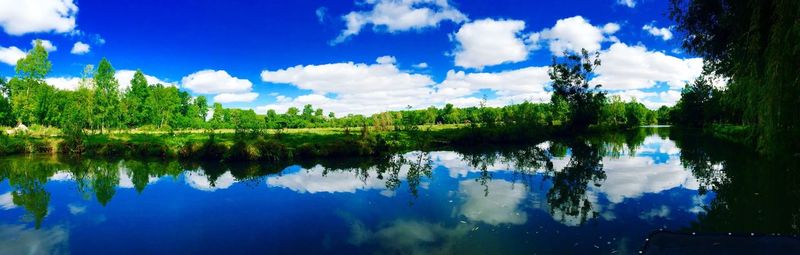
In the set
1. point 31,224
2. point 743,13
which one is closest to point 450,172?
point 743,13

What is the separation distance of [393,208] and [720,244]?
7418mm

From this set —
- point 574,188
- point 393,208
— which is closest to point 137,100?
point 393,208

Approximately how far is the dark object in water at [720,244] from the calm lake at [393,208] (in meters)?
0.35

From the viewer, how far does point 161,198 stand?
511 inches

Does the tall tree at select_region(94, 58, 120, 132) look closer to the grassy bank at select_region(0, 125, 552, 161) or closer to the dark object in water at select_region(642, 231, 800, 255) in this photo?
the grassy bank at select_region(0, 125, 552, 161)

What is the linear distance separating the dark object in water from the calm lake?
0.35 metres

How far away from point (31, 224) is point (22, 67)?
56.7 metres

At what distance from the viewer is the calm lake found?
790 cm

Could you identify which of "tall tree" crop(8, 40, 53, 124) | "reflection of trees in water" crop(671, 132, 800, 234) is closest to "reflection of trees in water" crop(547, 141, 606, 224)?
"reflection of trees in water" crop(671, 132, 800, 234)

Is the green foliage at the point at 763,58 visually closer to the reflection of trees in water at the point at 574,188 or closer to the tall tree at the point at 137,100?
the reflection of trees in water at the point at 574,188

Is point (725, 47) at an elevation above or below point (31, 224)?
above

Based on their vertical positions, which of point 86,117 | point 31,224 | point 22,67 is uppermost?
point 22,67

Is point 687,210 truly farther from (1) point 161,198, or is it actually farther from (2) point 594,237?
(1) point 161,198

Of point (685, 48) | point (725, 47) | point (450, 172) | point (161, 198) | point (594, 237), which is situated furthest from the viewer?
point (450, 172)
